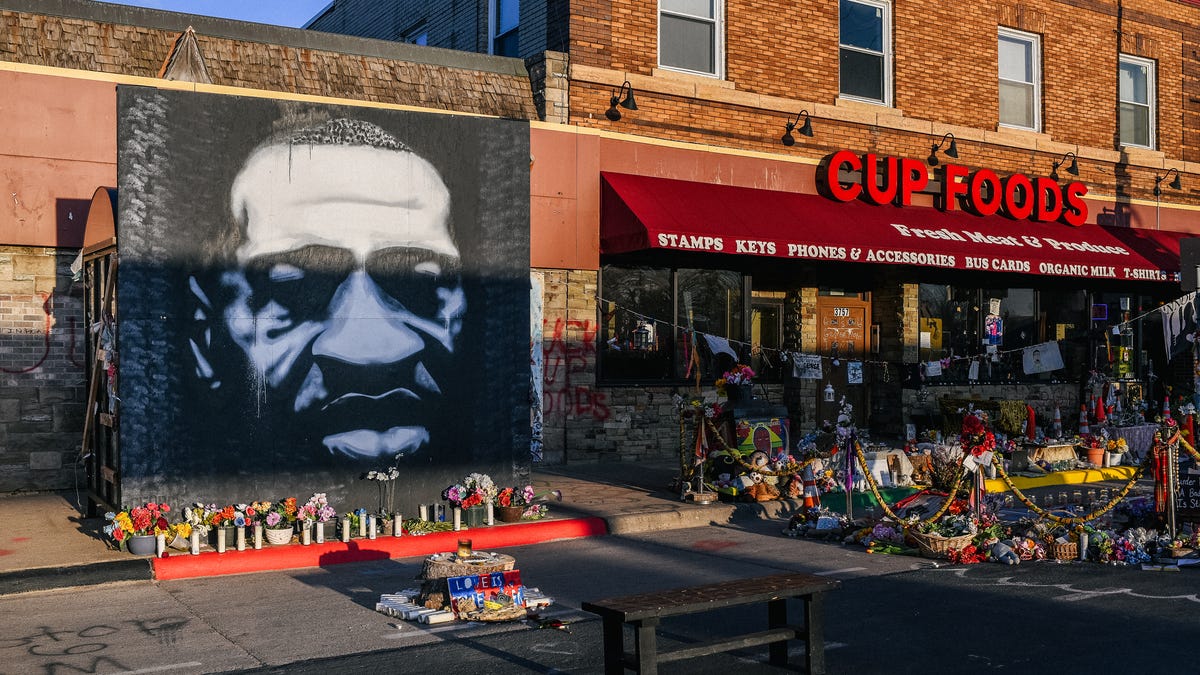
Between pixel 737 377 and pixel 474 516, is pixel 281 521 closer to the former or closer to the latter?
pixel 474 516

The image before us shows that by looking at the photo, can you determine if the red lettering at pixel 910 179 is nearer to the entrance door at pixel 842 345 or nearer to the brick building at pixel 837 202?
the brick building at pixel 837 202

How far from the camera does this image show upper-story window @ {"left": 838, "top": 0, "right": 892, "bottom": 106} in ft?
61.8

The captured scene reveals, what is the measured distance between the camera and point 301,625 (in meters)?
7.76

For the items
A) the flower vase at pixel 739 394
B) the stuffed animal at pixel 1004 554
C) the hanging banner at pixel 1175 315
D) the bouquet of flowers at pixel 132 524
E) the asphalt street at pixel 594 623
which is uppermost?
the hanging banner at pixel 1175 315

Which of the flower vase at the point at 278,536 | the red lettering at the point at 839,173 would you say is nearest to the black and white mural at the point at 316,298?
the flower vase at the point at 278,536

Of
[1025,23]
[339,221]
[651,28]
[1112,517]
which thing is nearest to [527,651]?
[339,221]

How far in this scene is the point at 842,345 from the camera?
19.3m

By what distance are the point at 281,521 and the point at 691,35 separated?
1013 centimetres

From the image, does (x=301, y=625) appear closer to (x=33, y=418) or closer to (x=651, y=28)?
(x=33, y=418)

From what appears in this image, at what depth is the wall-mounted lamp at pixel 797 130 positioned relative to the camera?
701 inches

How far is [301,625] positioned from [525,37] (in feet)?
37.7

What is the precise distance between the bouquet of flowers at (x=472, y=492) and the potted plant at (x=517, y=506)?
117 millimetres

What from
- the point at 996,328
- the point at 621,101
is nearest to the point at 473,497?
the point at 621,101

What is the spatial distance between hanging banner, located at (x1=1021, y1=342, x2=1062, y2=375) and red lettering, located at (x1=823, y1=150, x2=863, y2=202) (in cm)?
358
